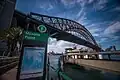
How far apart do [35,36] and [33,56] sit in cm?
78

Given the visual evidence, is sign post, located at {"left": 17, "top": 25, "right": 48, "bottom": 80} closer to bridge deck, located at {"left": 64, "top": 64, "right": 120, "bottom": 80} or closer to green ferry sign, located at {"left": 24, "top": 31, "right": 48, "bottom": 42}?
green ferry sign, located at {"left": 24, "top": 31, "right": 48, "bottom": 42}

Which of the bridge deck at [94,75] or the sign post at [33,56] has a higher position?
the sign post at [33,56]

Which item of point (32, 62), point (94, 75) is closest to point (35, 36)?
point (32, 62)

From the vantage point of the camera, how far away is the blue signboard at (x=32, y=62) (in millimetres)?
2891

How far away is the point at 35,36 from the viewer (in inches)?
127

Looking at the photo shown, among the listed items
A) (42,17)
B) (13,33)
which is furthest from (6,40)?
(42,17)

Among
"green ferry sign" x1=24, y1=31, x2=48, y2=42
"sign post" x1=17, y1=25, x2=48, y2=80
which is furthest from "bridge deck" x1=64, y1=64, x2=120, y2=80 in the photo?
"green ferry sign" x1=24, y1=31, x2=48, y2=42

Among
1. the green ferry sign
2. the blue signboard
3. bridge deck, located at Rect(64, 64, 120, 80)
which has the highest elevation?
the green ferry sign

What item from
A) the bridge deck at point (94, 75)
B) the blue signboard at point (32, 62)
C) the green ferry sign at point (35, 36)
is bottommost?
the bridge deck at point (94, 75)

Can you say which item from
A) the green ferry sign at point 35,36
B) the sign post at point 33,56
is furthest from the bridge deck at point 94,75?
the green ferry sign at point 35,36

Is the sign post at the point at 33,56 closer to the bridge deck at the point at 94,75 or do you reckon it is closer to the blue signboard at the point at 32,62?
the blue signboard at the point at 32,62

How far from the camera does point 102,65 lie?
1058 cm

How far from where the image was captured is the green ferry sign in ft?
10.1

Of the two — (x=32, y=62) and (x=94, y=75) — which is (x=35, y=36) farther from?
(x=94, y=75)
